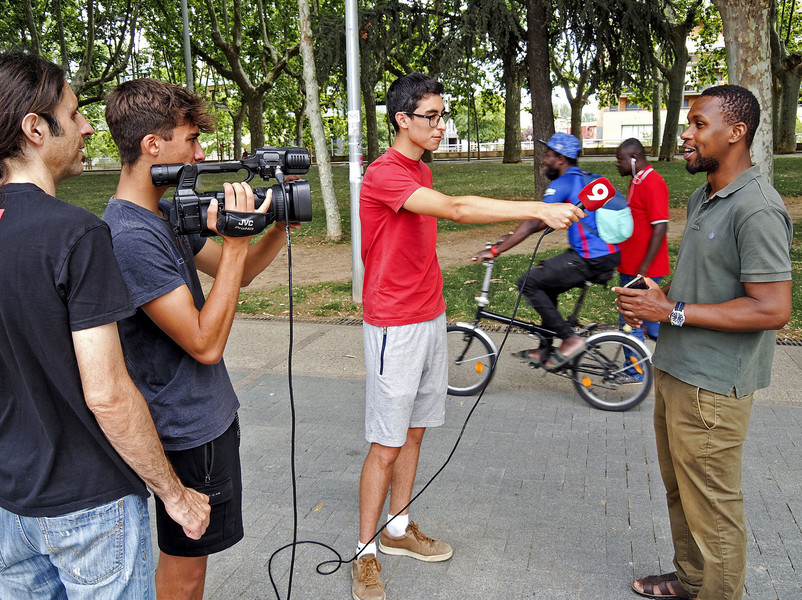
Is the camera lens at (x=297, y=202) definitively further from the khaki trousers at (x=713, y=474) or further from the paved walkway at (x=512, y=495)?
the paved walkway at (x=512, y=495)

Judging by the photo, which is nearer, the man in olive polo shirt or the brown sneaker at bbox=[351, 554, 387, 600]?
the man in olive polo shirt

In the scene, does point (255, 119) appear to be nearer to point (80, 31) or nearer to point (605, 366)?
point (80, 31)

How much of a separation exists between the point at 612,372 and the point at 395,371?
2663 mm

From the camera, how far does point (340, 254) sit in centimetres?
1162

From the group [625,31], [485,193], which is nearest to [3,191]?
[625,31]

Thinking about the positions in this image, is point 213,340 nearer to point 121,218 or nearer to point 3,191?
point 121,218

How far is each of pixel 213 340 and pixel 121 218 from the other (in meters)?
0.45

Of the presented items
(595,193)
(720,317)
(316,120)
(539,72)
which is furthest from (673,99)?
(720,317)

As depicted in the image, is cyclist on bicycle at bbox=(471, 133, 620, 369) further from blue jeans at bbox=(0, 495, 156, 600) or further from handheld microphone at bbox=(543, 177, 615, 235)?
blue jeans at bbox=(0, 495, 156, 600)

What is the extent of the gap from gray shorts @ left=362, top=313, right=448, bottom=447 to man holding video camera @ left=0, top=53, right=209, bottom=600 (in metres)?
1.34

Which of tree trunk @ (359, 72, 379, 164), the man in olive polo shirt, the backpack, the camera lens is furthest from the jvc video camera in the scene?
tree trunk @ (359, 72, 379, 164)

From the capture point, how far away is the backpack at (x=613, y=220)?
472 cm

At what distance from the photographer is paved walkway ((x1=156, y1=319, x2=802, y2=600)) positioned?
3209mm

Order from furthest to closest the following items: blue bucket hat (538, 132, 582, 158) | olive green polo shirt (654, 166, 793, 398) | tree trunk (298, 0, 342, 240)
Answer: tree trunk (298, 0, 342, 240) < blue bucket hat (538, 132, 582, 158) < olive green polo shirt (654, 166, 793, 398)
